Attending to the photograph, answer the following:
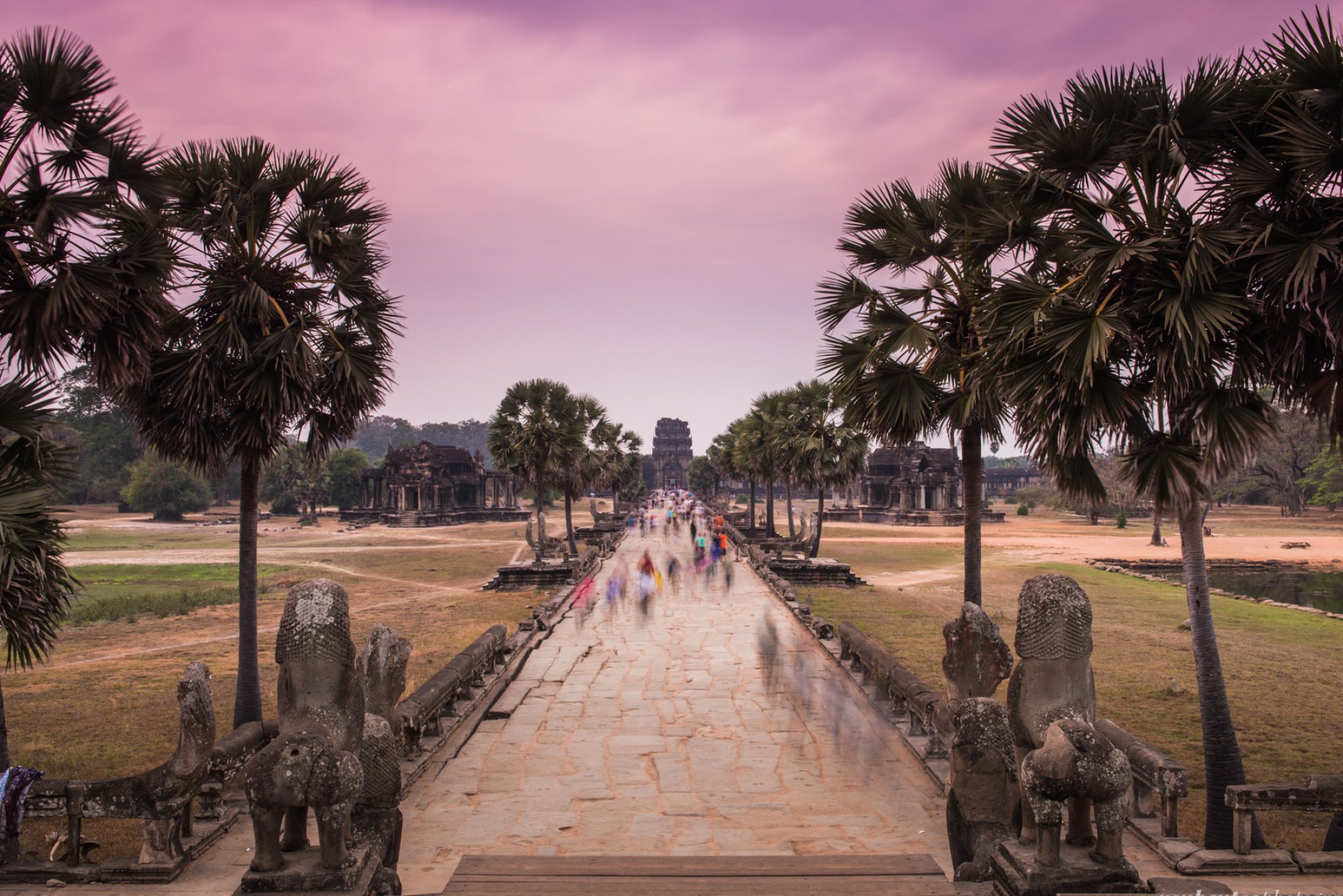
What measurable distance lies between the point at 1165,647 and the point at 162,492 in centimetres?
6904

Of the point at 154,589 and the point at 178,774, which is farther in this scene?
the point at 154,589

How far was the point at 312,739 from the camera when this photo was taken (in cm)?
399

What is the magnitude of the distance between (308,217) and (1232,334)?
8.95m

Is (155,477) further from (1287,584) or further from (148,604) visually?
(1287,584)

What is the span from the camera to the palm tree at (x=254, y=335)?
7867 millimetres

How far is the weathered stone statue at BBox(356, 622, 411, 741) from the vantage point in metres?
5.61

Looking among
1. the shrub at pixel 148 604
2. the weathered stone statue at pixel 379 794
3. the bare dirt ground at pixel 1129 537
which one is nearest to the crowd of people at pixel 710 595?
the weathered stone statue at pixel 379 794

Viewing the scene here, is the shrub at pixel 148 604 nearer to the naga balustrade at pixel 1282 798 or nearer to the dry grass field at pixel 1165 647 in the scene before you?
the dry grass field at pixel 1165 647

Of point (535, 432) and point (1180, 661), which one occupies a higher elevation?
point (535, 432)

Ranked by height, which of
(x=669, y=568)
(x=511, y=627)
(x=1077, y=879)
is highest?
(x=1077, y=879)

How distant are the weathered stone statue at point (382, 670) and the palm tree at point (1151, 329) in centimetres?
537

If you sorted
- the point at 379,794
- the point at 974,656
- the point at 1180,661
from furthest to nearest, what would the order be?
the point at 1180,661, the point at 974,656, the point at 379,794

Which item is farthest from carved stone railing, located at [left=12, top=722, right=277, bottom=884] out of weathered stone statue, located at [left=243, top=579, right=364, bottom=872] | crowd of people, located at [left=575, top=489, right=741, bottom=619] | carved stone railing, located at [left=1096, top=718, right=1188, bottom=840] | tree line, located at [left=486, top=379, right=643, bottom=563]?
tree line, located at [left=486, top=379, right=643, bottom=563]

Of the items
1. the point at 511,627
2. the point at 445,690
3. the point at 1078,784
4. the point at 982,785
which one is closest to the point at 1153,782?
the point at 982,785
